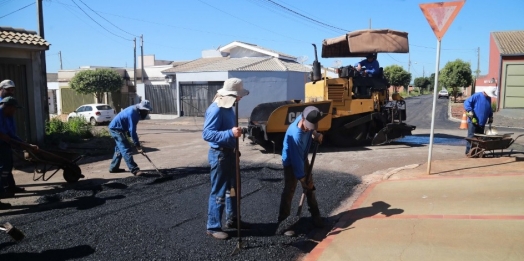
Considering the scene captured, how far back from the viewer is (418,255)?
3.94 m

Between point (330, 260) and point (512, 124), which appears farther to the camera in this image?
point (512, 124)

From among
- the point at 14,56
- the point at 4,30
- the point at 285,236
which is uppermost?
the point at 4,30

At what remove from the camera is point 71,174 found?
24.4 feet

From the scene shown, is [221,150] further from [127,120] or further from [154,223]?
[127,120]

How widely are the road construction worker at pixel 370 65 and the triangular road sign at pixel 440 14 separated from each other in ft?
15.2

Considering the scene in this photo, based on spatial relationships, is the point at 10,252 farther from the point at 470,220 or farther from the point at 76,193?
the point at 470,220

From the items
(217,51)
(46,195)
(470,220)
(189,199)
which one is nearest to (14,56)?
(46,195)

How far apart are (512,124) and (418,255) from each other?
1791 cm

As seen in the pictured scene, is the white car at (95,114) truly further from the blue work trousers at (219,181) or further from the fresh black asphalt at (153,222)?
the blue work trousers at (219,181)

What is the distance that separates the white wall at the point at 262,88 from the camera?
26.6 m

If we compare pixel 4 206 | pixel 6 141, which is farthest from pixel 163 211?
pixel 6 141

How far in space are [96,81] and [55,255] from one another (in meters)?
30.3

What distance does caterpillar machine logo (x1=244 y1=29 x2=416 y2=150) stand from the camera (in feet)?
35.2

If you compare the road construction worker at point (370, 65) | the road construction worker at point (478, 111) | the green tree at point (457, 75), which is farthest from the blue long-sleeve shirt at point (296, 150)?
the green tree at point (457, 75)
